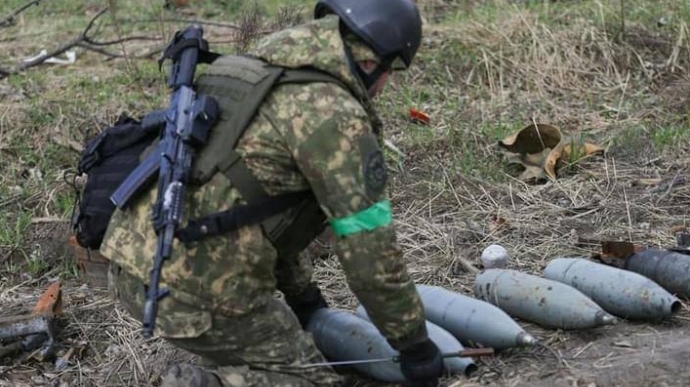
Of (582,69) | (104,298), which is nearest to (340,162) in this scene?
(104,298)

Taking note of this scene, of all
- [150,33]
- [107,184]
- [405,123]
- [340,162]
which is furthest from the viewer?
[150,33]

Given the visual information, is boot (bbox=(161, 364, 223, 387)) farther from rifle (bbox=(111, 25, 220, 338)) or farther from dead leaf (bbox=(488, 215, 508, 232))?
dead leaf (bbox=(488, 215, 508, 232))

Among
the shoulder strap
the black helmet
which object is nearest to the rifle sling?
the shoulder strap

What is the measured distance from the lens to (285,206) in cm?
343

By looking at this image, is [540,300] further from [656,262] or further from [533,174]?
[533,174]

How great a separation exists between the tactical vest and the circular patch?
27 cm

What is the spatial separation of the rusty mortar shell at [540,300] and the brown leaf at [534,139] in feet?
6.92

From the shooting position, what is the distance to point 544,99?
24.7 feet

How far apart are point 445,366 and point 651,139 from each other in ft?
10.9

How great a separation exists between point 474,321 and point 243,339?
0.91 m

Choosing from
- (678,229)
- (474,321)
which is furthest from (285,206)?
(678,229)

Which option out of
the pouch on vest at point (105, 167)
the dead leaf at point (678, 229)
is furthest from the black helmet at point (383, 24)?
the dead leaf at point (678, 229)

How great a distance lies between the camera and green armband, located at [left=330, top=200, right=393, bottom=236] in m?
3.21

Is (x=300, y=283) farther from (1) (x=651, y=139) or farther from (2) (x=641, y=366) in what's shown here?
(1) (x=651, y=139)
